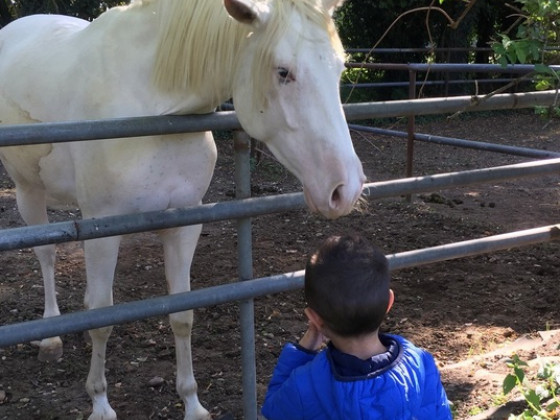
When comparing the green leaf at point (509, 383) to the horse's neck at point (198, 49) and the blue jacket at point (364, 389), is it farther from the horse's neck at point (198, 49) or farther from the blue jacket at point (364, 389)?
the horse's neck at point (198, 49)

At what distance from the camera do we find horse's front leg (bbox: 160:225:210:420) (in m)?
2.75

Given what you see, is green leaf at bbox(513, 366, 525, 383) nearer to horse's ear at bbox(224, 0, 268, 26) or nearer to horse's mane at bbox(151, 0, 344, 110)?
horse's mane at bbox(151, 0, 344, 110)

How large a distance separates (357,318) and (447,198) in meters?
5.41

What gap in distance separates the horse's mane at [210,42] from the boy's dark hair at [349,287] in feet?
→ 2.42

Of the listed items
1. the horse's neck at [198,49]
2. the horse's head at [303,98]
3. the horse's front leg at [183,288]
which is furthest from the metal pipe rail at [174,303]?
the horse's front leg at [183,288]

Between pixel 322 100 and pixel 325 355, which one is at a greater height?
pixel 322 100

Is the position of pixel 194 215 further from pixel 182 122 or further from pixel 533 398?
pixel 533 398

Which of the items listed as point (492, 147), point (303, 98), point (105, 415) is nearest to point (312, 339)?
point (303, 98)

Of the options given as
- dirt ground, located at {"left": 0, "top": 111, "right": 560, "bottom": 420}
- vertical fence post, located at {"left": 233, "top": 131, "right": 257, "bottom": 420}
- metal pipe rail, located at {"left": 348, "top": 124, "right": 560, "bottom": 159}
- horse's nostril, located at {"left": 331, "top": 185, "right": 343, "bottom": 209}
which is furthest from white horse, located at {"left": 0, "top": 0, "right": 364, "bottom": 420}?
metal pipe rail, located at {"left": 348, "top": 124, "right": 560, "bottom": 159}

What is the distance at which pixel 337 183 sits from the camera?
68.6 inches

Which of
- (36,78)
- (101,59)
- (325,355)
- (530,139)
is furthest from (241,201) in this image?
(530,139)

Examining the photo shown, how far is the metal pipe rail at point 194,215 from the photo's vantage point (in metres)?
1.63

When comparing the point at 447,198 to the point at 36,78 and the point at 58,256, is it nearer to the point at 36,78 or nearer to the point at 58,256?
the point at 58,256

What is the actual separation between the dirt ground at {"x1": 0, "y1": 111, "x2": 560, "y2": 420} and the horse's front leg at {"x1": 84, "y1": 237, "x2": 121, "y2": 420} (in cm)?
15
